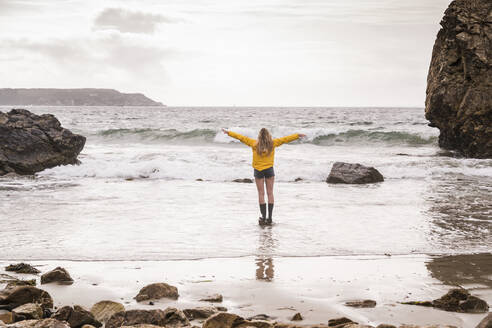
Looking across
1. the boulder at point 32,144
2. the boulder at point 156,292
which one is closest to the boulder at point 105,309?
the boulder at point 156,292

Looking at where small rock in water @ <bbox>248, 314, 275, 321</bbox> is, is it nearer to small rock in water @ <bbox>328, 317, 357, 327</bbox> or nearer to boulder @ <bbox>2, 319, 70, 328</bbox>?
small rock in water @ <bbox>328, 317, 357, 327</bbox>

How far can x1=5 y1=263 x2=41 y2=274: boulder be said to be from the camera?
17.9 feet

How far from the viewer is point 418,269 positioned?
18.7 feet

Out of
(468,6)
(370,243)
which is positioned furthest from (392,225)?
(468,6)

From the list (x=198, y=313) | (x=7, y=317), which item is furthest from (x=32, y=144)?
(x=198, y=313)

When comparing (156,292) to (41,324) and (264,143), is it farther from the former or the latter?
(264,143)

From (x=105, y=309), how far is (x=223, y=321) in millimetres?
1076

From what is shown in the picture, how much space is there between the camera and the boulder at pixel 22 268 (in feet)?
17.9

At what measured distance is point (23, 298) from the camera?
4.30 metres

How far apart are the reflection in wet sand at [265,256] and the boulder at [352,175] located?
6532 mm

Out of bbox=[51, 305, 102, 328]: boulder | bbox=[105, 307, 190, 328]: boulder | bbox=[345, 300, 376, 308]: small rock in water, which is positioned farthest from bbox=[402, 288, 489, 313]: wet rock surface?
bbox=[51, 305, 102, 328]: boulder

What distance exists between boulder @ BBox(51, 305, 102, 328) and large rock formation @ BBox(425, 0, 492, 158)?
58.8 feet

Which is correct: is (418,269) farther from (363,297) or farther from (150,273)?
(150,273)

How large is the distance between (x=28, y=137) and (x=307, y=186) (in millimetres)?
8811
